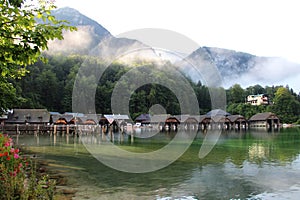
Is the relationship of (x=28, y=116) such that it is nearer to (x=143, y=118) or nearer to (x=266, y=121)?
(x=143, y=118)

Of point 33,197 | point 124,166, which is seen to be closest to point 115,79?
point 124,166

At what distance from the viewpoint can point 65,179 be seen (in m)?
12.9

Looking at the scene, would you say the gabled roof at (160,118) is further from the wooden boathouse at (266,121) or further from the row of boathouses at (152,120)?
the wooden boathouse at (266,121)

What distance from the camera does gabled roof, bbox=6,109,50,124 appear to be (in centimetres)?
6150

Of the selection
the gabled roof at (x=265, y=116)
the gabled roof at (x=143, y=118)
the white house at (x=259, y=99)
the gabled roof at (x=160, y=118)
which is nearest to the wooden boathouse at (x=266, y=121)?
the gabled roof at (x=265, y=116)

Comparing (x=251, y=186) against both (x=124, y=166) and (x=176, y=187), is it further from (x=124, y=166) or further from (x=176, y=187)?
(x=124, y=166)

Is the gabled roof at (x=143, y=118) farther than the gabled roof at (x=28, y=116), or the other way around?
the gabled roof at (x=143, y=118)

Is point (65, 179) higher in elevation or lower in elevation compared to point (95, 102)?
lower

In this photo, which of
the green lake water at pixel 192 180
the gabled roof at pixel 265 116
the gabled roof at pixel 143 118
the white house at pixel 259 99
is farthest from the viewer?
the white house at pixel 259 99

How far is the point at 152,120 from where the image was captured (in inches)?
3391

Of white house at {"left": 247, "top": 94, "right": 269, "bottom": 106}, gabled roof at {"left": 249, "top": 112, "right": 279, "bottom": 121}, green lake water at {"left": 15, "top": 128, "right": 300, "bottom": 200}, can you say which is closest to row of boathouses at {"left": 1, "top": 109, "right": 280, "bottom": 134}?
gabled roof at {"left": 249, "top": 112, "right": 279, "bottom": 121}

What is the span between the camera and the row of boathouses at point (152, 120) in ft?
206

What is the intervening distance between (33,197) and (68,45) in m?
137

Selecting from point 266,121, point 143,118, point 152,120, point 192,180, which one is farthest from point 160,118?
point 192,180
